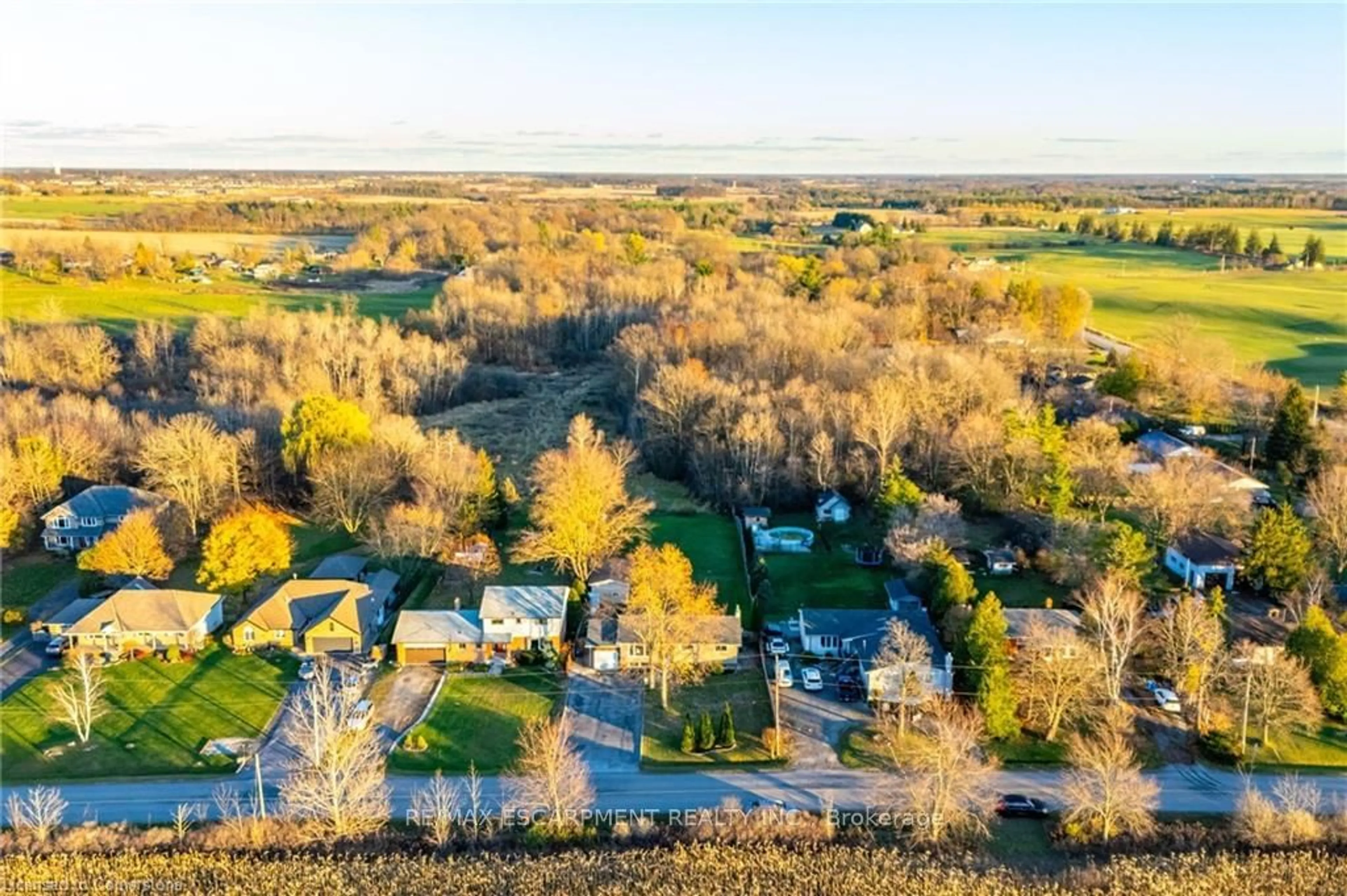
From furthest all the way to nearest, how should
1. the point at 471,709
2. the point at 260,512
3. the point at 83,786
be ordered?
the point at 260,512 < the point at 471,709 < the point at 83,786

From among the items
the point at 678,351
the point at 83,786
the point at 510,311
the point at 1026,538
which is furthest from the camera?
the point at 510,311

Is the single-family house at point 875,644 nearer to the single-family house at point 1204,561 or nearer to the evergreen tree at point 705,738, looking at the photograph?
the evergreen tree at point 705,738

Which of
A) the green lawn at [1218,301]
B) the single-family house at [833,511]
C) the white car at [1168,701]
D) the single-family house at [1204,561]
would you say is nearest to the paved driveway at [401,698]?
the single-family house at [833,511]

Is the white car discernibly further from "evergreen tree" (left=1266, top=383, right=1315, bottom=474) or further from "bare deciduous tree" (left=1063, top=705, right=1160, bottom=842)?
"evergreen tree" (left=1266, top=383, right=1315, bottom=474)

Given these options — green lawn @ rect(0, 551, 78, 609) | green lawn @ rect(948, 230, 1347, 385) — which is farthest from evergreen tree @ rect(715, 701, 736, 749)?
green lawn @ rect(948, 230, 1347, 385)

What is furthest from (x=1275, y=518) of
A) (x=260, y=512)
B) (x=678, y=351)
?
(x=260, y=512)

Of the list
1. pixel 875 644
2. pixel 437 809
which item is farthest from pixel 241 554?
pixel 875 644

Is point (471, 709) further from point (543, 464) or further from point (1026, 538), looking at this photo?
point (1026, 538)
